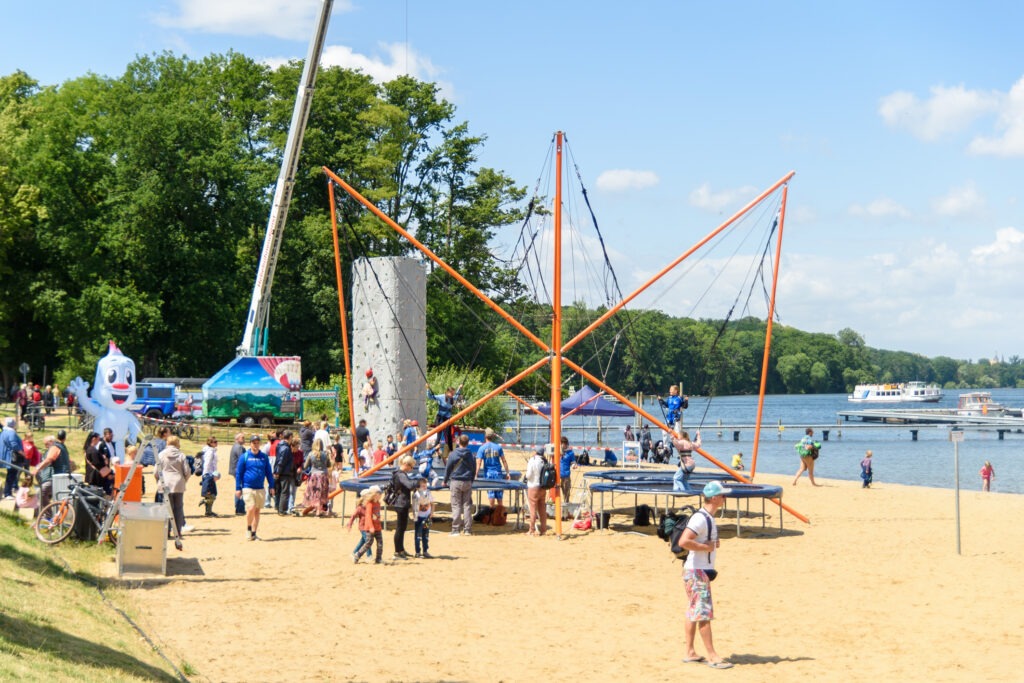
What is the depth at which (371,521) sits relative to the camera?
1831cm

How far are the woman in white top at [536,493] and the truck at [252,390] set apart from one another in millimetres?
23552

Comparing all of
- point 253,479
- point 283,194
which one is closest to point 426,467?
point 253,479

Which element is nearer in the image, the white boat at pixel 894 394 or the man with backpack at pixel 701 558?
the man with backpack at pixel 701 558

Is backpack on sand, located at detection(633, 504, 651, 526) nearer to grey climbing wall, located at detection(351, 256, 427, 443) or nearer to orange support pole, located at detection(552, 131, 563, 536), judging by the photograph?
orange support pole, located at detection(552, 131, 563, 536)

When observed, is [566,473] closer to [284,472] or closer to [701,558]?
[284,472]

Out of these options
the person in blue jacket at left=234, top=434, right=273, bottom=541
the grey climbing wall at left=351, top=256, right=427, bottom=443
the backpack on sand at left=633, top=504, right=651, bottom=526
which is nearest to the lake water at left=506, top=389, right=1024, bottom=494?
the grey climbing wall at left=351, top=256, right=427, bottom=443

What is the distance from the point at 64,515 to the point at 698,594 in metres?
10.3

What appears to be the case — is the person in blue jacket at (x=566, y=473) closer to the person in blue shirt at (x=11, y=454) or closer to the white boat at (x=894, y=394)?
the person in blue shirt at (x=11, y=454)

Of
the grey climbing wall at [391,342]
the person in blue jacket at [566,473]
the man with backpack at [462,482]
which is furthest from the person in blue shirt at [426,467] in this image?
the grey climbing wall at [391,342]

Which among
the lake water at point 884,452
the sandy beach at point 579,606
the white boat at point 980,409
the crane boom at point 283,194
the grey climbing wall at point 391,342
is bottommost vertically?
the lake water at point 884,452

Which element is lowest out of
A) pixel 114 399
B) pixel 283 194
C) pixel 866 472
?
pixel 866 472

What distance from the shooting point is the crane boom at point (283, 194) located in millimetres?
40656

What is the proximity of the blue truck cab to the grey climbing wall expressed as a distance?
33.3 ft

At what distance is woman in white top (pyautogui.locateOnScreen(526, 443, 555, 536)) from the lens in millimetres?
21906
